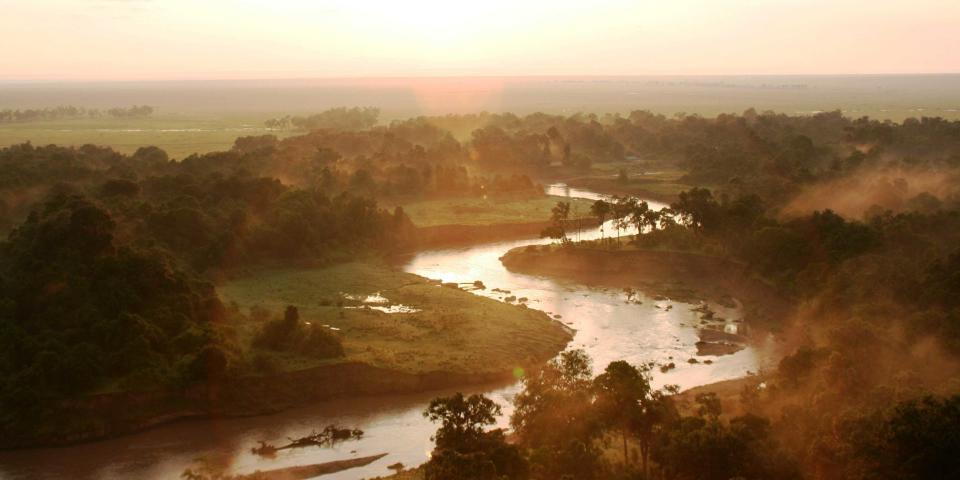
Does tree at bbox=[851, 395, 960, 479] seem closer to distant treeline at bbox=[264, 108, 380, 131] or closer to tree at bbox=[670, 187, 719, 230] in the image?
tree at bbox=[670, 187, 719, 230]

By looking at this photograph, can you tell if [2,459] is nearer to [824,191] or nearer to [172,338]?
[172,338]

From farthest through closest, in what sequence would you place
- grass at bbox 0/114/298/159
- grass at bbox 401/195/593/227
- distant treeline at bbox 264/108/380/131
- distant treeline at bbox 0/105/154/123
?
distant treeline at bbox 0/105/154/123, distant treeline at bbox 264/108/380/131, grass at bbox 0/114/298/159, grass at bbox 401/195/593/227

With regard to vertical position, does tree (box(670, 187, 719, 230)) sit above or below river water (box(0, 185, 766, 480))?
above

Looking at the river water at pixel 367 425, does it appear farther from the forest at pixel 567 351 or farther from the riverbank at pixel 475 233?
the riverbank at pixel 475 233

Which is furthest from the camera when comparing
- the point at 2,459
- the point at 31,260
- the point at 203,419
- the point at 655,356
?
the point at 655,356

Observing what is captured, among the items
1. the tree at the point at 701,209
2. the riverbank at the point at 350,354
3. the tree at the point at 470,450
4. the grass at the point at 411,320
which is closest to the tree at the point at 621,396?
the tree at the point at 470,450

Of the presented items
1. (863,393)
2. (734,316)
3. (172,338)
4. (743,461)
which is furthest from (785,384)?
(172,338)

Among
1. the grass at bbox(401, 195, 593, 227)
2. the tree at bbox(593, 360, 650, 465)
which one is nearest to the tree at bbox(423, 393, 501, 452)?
the tree at bbox(593, 360, 650, 465)
